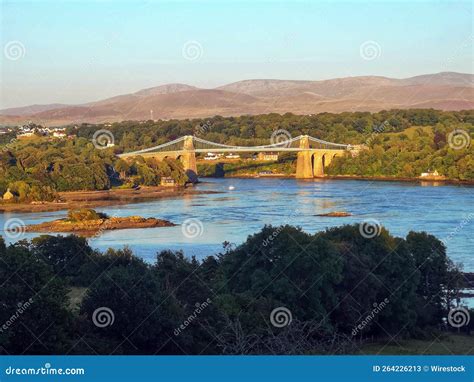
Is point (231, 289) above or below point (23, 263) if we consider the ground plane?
below

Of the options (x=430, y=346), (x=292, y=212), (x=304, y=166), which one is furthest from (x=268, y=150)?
(x=430, y=346)

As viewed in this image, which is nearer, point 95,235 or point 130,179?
point 95,235

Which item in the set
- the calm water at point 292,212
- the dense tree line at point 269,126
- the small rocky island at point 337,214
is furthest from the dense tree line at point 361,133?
the small rocky island at point 337,214

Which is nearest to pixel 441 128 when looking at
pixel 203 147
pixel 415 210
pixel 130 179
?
pixel 203 147

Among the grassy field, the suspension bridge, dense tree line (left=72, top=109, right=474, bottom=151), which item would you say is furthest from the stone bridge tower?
the grassy field

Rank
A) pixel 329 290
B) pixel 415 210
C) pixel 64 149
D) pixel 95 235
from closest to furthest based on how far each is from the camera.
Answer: pixel 329 290, pixel 95 235, pixel 415 210, pixel 64 149

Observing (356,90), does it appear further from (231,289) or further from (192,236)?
(231,289)

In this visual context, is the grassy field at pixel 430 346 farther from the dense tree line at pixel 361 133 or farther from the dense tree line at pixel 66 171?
the dense tree line at pixel 361 133
